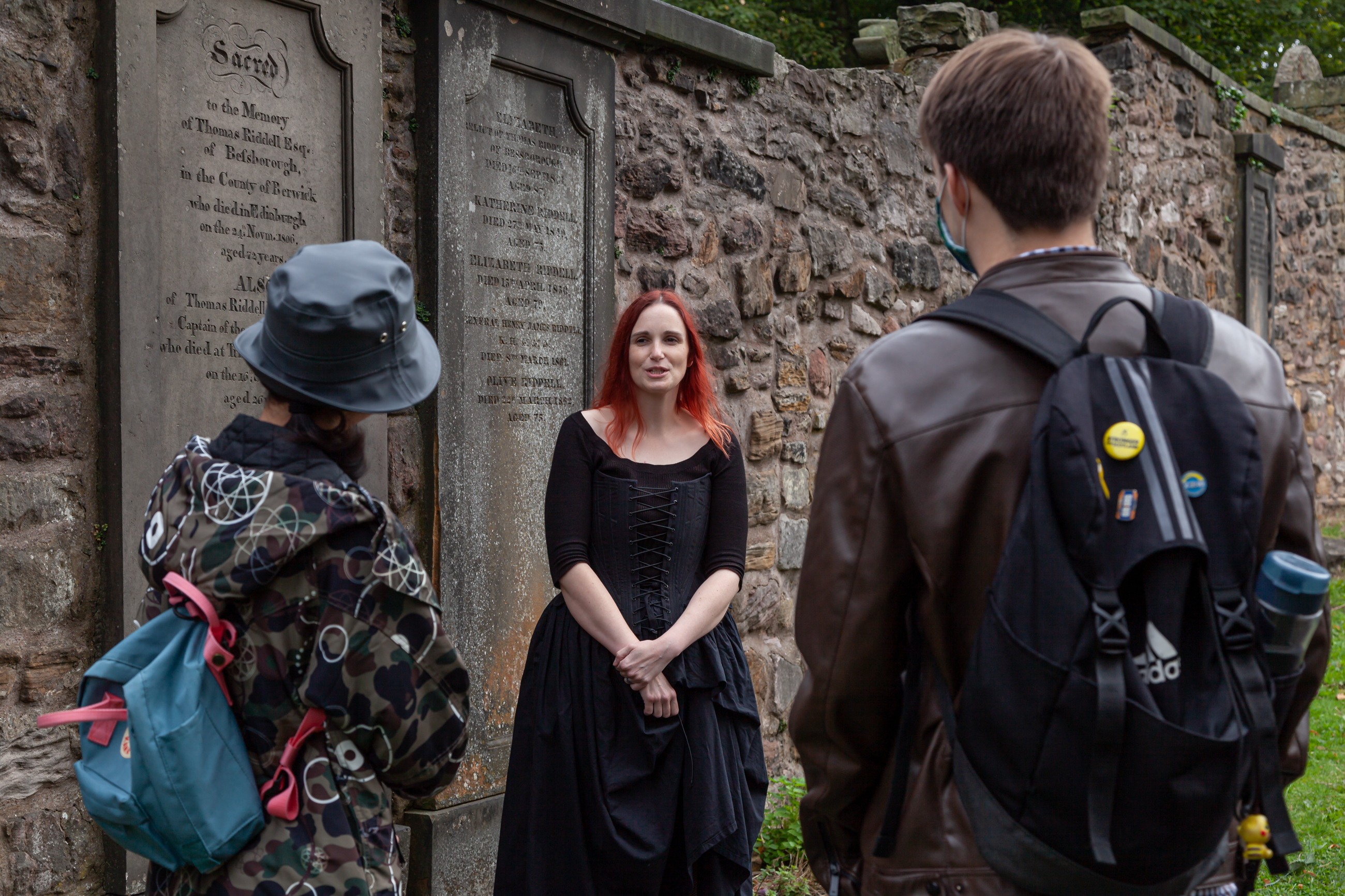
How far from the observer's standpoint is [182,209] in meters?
3.01

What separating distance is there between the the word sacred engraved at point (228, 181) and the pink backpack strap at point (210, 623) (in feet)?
4.60

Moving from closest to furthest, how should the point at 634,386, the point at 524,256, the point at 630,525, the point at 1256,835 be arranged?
the point at 1256,835
the point at 630,525
the point at 634,386
the point at 524,256

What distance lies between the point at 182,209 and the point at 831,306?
3.34 metres

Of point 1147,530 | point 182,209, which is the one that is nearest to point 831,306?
point 182,209

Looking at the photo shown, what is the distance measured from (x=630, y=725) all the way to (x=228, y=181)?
1.73m

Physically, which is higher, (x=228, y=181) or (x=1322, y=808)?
(x=228, y=181)

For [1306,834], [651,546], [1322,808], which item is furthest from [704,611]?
[1322,808]

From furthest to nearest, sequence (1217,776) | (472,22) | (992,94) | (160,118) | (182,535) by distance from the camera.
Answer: (472,22)
(160,118)
(182,535)
(992,94)
(1217,776)

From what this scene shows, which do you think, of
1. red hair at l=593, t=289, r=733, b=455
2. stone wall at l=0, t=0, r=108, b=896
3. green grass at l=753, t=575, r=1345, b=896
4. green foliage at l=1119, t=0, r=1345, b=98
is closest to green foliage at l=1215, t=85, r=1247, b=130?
green foliage at l=1119, t=0, r=1345, b=98

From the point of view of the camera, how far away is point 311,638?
172 cm

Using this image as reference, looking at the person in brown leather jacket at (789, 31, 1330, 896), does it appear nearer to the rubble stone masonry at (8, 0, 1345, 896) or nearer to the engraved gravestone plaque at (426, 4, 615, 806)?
the rubble stone masonry at (8, 0, 1345, 896)

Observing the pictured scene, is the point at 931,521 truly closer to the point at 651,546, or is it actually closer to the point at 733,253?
the point at 651,546

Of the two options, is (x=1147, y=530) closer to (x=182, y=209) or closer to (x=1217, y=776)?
(x=1217, y=776)

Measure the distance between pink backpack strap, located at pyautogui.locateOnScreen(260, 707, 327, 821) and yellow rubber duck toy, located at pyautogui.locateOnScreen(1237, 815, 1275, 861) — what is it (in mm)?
1197
